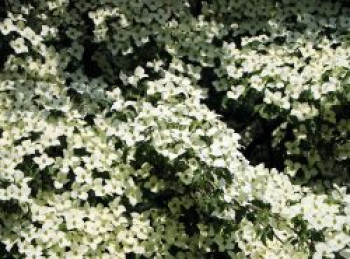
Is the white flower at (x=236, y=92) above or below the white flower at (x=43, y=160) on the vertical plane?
above

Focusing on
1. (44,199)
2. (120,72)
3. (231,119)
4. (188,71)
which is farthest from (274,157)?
(44,199)

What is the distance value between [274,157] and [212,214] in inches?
41.0

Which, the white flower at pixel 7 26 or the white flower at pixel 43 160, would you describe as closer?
the white flower at pixel 43 160

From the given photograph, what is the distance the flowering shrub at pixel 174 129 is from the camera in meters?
3.57

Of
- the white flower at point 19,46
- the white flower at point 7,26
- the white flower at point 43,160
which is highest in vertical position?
the white flower at point 7,26

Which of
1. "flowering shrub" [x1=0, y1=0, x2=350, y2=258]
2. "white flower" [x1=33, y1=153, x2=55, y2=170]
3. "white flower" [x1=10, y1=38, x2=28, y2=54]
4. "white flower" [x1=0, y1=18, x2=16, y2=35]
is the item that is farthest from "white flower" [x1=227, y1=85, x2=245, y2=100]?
"white flower" [x1=0, y1=18, x2=16, y2=35]

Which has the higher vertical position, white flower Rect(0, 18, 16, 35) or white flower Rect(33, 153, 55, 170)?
white flower Rect(0, 18, 16, 35)

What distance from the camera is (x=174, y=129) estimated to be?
3.71 m

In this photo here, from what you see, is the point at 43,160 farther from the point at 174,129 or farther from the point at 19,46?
the point at 19,46

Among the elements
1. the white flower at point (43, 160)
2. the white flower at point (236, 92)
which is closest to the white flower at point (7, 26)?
the white flower at point (43, 160)

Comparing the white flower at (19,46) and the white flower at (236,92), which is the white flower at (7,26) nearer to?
the white flower at (19,46)

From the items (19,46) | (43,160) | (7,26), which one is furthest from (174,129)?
(7,26)

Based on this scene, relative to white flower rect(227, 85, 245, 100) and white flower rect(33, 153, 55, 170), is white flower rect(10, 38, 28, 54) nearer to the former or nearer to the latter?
white flower rect(33, 153, 55, 170)

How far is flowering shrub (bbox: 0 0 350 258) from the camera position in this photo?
3.57 meters
